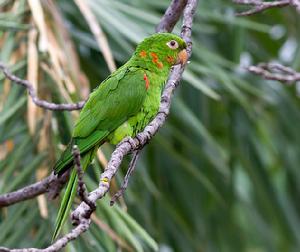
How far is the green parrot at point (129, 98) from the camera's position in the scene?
95.7 inches

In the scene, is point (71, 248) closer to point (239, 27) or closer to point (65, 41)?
point (65, 41)

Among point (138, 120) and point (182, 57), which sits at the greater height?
point (182, 57)

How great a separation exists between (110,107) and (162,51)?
0.94ft

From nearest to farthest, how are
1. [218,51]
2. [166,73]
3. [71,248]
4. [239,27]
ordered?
1. [71,248]
2. [166,73]
3. [239,27]
4. [218,51]

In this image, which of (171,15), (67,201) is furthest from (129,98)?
(67,201)

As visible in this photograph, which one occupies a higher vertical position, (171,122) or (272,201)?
(171,122)

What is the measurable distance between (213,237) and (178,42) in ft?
5.95

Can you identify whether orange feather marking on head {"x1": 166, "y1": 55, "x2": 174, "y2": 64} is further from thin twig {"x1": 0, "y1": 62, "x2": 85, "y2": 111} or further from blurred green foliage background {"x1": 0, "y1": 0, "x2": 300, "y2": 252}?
thin twig {"x1": 0, "y1": 62, "x2": 85, "y2": 111}

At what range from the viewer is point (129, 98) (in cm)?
254

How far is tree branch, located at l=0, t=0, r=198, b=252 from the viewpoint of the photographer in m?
1.53

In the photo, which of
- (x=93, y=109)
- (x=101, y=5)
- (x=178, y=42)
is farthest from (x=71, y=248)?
(x=101, y=5)

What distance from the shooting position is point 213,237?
13.5 ft

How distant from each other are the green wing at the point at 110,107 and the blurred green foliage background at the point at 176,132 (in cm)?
11

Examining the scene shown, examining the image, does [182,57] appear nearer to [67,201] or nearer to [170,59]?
[170,59]
